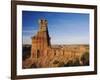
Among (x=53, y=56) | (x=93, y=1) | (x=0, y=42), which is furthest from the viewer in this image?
(x=93, y=1)

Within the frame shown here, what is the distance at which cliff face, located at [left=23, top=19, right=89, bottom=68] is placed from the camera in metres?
2.16

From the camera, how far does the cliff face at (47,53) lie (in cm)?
216

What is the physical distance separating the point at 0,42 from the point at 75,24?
83cm

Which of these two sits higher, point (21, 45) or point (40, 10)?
point (40, 10)

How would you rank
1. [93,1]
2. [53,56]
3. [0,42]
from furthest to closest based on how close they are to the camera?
[93,1] < [53,56] < [0,42]

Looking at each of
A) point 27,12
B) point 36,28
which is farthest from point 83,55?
point 27,12

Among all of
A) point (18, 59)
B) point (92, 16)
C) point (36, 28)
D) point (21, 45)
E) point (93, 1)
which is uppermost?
point (93, 1)

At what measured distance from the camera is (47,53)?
2.20 m

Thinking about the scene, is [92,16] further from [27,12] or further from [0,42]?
[0,42]

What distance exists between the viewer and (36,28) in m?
2.17

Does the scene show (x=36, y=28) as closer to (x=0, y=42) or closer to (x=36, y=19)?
(x=36, y=19)

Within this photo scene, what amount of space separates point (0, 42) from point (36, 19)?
0.44m

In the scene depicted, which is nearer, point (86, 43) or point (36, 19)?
point (36, 19)

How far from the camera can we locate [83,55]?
233 centimetres
